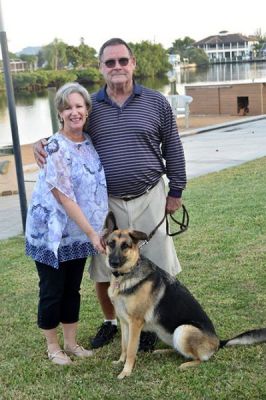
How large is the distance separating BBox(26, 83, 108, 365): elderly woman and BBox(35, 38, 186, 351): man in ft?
0.37

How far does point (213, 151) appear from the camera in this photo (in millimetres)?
13648

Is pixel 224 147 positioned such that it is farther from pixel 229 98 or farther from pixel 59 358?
pixel 59 358

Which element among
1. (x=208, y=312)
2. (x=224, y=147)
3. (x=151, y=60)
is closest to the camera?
(x=208, y=312)

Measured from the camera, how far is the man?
3.46 m

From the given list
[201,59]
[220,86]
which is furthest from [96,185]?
[201,59]

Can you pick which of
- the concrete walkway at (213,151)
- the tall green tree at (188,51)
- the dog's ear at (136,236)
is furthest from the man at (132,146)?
the tall green tree at (188,51)

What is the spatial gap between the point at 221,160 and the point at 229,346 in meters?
8.81

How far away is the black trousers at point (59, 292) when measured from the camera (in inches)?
138

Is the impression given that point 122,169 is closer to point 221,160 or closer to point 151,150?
point 151,150

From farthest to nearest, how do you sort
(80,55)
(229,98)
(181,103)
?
(80,55), (229,98), (181,103)

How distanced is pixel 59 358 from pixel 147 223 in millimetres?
1086

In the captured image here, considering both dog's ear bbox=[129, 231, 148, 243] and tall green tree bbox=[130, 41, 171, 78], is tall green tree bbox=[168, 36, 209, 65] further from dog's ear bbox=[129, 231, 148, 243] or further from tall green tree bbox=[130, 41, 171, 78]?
dog's ear bbox=[129, 231, 148, 243]

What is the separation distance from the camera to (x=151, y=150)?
3566mm

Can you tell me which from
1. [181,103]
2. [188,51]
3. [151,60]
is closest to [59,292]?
[181,103]
